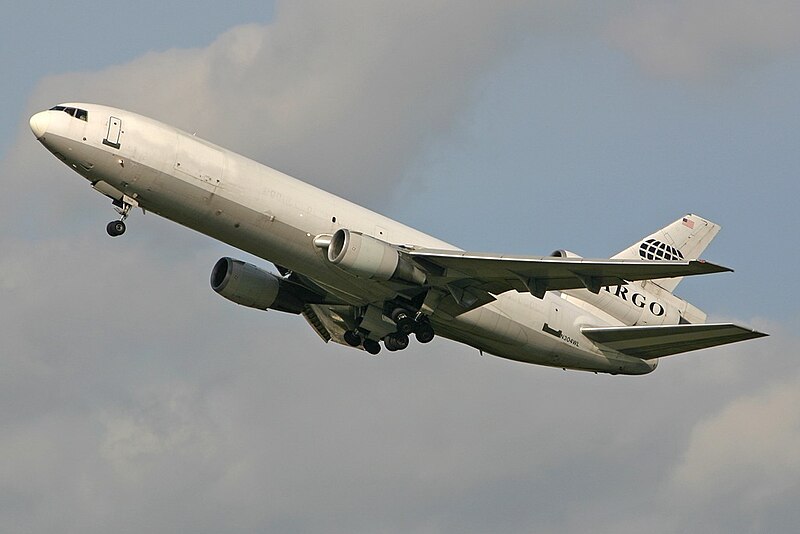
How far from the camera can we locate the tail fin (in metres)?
65.9

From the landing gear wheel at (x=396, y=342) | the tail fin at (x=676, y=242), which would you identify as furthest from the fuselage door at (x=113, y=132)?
the tail fin at (x=676, y=242)

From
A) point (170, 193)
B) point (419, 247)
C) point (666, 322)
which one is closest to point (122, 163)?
point (170, 193)

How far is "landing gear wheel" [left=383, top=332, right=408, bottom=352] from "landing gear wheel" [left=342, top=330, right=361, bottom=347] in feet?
12.4

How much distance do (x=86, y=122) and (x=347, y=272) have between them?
10250 millimetres

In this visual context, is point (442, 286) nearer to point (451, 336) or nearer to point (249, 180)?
point (451, 336)

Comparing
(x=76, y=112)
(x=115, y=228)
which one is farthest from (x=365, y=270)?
(x=76, y=112)

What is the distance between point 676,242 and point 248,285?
1826 cm

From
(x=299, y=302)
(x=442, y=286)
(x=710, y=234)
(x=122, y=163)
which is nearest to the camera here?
(x=122, y=163)

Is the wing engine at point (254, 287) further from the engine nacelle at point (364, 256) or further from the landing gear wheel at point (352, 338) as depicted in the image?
the engine nacelle at point (364, 256)

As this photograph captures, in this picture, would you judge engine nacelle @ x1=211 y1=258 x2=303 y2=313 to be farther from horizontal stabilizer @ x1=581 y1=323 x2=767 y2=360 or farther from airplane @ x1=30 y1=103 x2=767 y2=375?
horizontal stabilizer @ x1=581 y1=323 x2=767 y2=360

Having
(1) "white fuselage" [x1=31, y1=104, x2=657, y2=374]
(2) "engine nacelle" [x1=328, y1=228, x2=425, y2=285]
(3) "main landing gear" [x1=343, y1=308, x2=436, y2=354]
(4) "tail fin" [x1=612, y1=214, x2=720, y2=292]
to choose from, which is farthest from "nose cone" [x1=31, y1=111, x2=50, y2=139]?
(4) "tail fin" [x1=612, y1=214, x2=720, y2=292]

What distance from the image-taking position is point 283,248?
55.0 meters

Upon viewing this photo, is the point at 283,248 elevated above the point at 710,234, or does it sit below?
below

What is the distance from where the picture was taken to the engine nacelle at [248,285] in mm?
61969
